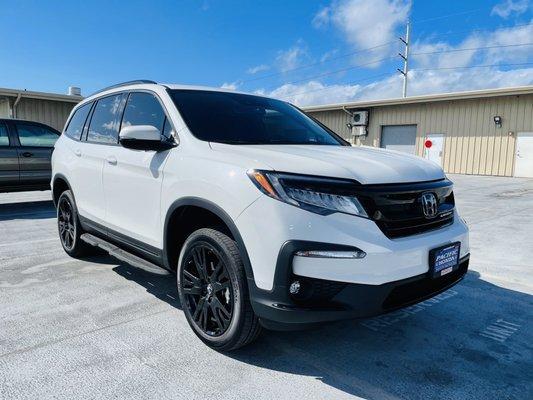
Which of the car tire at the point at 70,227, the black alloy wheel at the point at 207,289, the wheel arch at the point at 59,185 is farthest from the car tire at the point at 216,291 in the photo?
the wheel arch at the point at 59,185

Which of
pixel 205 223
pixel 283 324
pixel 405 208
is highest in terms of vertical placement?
pixel 405 208

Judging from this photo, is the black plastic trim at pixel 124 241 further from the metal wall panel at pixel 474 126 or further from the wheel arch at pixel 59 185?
the metal wall panel at pixel 474 126

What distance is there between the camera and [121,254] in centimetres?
366

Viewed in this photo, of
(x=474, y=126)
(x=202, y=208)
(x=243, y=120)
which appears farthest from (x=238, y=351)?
(x=474, y=126)

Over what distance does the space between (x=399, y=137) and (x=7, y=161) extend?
1946cm

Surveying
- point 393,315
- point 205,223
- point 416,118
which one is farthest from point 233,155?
point 416,118

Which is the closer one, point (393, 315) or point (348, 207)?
point (348, 207)

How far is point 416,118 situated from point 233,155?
2159cm

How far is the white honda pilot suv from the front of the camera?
7.59 ft

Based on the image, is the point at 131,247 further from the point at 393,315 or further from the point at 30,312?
the point at 393,315

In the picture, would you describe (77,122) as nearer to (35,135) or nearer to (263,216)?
(263,216)

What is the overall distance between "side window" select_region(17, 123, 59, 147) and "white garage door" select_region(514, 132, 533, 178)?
18.1 metres

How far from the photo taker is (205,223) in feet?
9.89

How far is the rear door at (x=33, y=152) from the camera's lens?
864 cm
